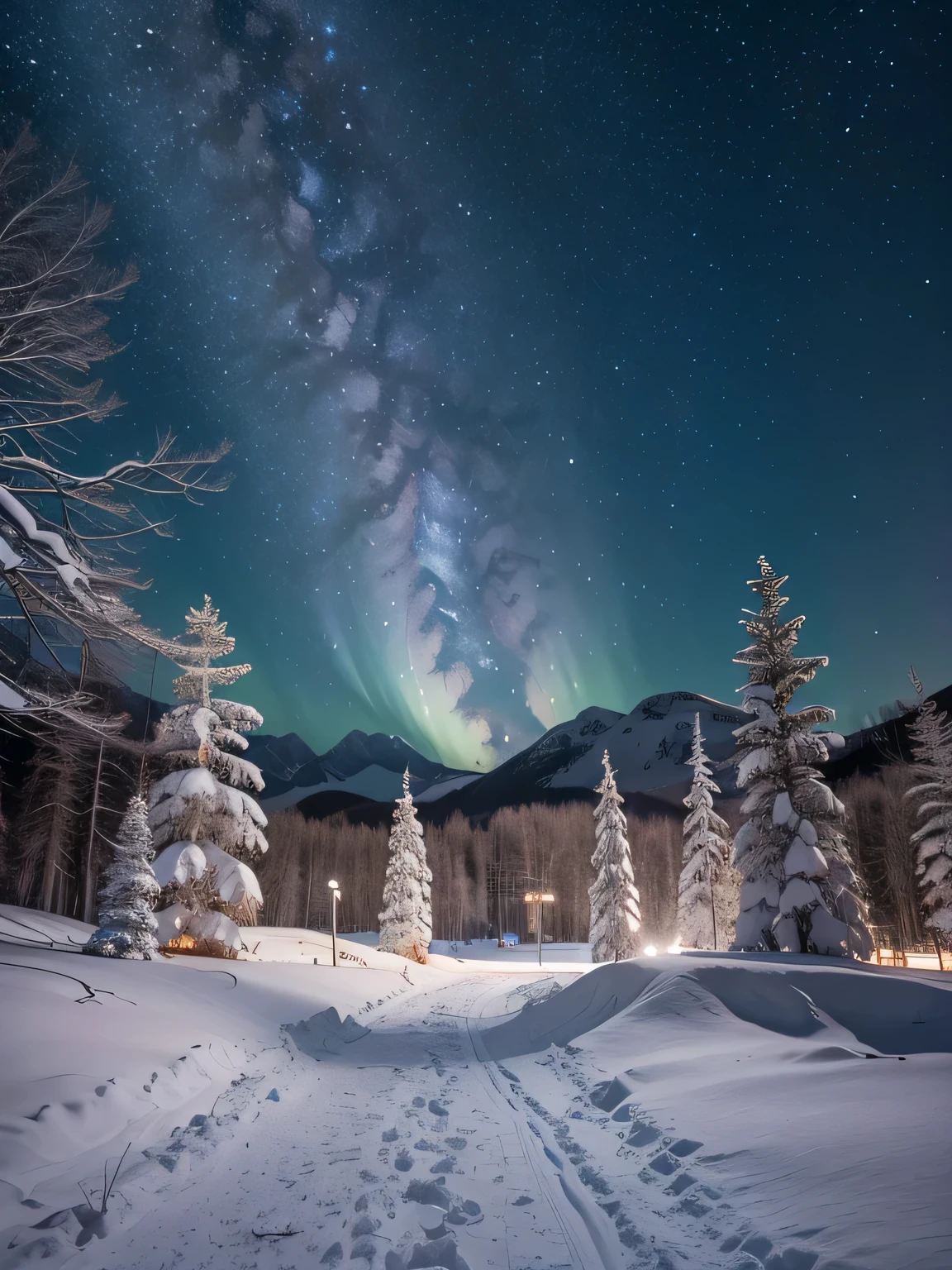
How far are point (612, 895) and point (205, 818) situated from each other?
78.0 feet

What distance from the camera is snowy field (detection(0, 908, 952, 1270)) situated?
3943mm

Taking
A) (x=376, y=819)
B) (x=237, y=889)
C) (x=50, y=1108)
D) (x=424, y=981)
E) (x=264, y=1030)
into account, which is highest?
(x=376, y=819)

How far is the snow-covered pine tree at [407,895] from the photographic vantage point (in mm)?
36562

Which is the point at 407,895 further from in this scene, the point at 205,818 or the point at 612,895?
the point at 205,818

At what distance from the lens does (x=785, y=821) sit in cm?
1738

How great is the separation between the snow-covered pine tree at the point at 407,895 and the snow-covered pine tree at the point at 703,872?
1463cm

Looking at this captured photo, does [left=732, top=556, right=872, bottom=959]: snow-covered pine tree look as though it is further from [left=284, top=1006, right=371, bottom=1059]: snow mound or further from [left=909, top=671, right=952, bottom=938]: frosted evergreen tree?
[left=284, top=1006, right=371, bottom=1059]: snow mound

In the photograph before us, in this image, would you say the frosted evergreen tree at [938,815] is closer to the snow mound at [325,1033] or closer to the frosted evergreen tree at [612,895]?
the frosted evergreen tree at [612,895]

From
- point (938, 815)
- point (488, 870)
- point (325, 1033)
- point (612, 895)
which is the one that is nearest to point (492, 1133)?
point (325, 1033)

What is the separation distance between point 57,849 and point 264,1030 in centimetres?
2501

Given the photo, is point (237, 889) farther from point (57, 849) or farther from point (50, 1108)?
point (57, 849)

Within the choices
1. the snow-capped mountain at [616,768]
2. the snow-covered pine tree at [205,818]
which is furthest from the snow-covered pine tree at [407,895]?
the snow-capped mountain at [616,768]

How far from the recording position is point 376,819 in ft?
369

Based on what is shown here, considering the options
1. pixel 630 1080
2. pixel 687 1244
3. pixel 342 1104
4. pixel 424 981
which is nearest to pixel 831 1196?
pixel 687 1244
